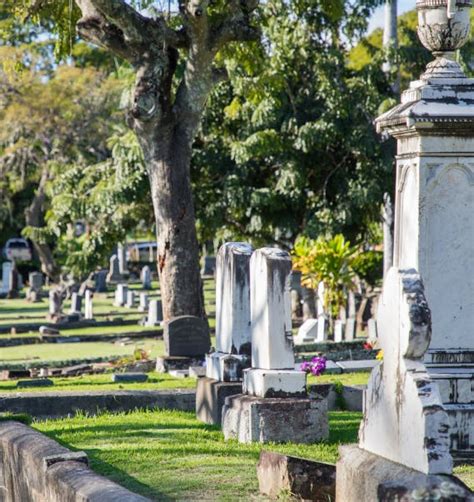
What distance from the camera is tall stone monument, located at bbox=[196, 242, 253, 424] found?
36.3ft

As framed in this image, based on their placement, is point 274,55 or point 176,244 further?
point 274,55

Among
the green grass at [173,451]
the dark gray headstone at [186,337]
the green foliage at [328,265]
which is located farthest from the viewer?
the green foliage at [328,265]

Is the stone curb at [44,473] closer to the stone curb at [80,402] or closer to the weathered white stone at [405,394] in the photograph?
the weathered white stone at [405,394]

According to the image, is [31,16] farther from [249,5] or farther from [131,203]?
[131,203]

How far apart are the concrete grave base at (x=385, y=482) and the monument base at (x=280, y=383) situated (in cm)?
344

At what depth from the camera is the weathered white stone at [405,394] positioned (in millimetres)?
5984

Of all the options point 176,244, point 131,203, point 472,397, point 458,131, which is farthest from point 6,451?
point 131,203

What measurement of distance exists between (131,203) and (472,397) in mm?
18894

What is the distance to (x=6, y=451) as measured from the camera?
9.02 m

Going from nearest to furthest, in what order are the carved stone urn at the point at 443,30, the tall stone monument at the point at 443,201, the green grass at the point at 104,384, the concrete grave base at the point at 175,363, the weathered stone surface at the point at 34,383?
the tall stone monument at the point at 443,201, the carved stone urn at the point at 443,30, the green grass at the point at 104,384, the weathered stone surface at the point at 34,383, the concrete grave base at the point at 175,363

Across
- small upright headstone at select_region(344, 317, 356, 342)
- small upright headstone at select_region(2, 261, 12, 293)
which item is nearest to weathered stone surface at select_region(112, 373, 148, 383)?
small upright headstone at select_region(344, 317, 356, 342)

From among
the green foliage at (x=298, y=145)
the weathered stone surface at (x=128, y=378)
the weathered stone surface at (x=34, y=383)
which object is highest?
the green foliage at (x=298, y=145)

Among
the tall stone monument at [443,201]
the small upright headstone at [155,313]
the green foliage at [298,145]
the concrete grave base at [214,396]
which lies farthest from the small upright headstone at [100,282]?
the tall stone monument at [443,201]

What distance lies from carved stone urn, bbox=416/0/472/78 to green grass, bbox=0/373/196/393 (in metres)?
5.51
